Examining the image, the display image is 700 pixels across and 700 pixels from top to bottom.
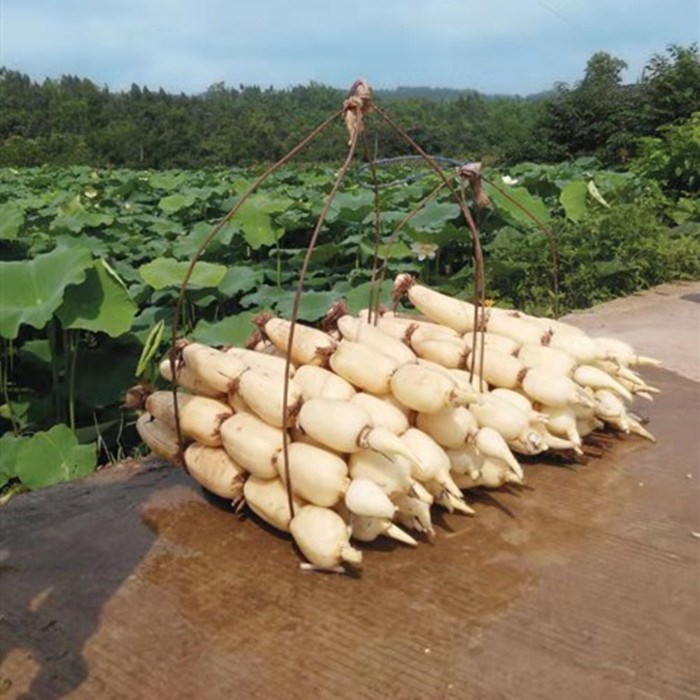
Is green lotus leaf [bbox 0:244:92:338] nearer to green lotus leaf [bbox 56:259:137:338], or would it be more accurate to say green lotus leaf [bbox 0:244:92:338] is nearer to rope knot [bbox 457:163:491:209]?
green lotus leaf [bbox 56:259:137:338]

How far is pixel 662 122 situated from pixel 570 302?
1334 cm

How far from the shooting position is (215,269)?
499cm

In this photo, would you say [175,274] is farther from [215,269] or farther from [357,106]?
[357,106]

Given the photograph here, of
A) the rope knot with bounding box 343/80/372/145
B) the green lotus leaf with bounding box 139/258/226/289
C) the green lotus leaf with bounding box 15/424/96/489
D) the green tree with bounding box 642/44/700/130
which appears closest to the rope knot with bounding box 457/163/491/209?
the rope knot with bounding box 343/80/372/145

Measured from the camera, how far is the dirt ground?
179cm

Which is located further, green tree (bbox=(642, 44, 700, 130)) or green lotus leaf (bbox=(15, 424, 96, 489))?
green tree (bbox=(642, 44, 700, 130))

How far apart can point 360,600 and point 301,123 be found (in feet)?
185

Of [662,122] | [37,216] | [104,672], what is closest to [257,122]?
[662,122]

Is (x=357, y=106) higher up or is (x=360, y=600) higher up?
(x=357, y=106)

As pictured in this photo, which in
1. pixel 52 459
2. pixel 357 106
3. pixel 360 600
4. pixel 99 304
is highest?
pixel 357 106

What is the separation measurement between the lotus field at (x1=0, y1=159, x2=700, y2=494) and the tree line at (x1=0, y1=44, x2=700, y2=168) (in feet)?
3.40

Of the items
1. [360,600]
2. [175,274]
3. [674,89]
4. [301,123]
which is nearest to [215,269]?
[175,274]

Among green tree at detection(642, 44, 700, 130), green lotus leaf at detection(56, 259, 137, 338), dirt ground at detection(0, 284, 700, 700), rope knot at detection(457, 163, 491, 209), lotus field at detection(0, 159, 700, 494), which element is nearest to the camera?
dirt ground at detection(0, 284, 700, 700)

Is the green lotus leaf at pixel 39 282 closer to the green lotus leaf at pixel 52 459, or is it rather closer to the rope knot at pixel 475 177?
the green lotus leaf at pixel 52 459
